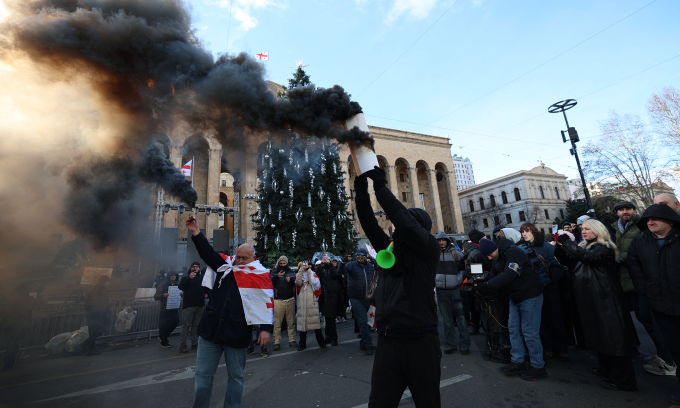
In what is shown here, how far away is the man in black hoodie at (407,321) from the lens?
78.4 inches

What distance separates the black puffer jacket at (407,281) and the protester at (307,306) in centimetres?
480

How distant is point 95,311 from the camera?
7.26 metres

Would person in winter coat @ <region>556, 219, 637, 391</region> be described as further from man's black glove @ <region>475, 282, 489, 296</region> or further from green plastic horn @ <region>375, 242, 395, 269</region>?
green plastic horn @ <region>375, 242, 395, 269</region>

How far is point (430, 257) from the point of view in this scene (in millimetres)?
2217

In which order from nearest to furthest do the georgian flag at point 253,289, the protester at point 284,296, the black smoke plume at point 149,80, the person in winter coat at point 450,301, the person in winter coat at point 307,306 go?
the georgian flag at point 253,289 < the black smoke plume at point 149,80 < the person in winter coat at point 450,301 < the person in winter coat at point 307,306 < the protester at point 284,296

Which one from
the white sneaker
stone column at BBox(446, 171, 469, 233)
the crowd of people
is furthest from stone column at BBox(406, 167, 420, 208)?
the white sneaker

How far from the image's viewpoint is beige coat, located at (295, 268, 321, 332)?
6664 millimetres

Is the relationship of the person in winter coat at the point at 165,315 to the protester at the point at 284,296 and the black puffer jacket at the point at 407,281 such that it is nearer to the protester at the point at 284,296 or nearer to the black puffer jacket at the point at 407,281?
the protester at the point at 284,296

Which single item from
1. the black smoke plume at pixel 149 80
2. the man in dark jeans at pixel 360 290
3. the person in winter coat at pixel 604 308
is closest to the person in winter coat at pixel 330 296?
the man in dark jeans at pixel 360 290

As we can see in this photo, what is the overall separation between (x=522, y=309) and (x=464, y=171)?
142770 mm

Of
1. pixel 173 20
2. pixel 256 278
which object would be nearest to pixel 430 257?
pixel 256 278

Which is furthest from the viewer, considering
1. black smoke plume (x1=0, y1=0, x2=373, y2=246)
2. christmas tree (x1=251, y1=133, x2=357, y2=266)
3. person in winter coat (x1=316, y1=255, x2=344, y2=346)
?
christmas tree (x1=251, y1=133, x2=357, y2=266)

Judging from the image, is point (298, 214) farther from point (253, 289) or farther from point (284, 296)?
point (253, 289)

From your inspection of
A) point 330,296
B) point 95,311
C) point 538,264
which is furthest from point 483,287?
point 95,311
